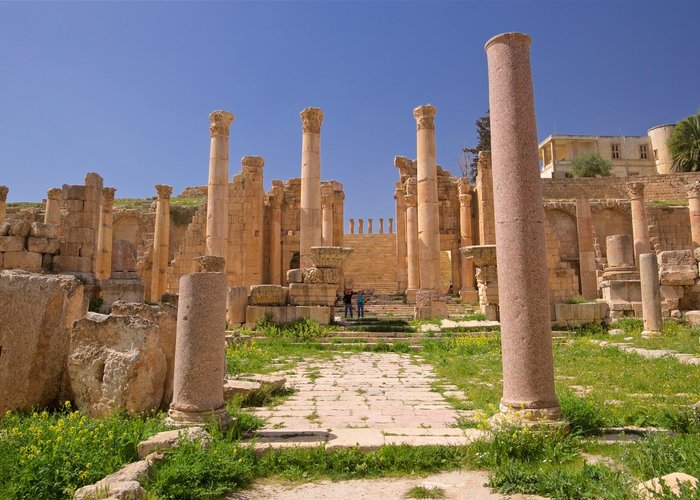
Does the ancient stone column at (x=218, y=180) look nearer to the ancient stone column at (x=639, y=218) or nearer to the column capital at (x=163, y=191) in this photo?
the column capital at (x=163, y=191)

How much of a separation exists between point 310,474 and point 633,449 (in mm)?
2869

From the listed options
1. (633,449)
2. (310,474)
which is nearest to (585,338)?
(633,449)

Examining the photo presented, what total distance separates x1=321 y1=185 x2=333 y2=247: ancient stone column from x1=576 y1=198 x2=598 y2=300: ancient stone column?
13507 mm

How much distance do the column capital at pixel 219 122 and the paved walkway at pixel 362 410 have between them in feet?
40.1

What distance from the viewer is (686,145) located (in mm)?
46125

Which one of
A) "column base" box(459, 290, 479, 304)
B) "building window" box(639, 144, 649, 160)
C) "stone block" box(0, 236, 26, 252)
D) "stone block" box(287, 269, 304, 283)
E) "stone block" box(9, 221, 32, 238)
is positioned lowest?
"column base" box(459, 290, 479, 304)

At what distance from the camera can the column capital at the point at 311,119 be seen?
20375mm

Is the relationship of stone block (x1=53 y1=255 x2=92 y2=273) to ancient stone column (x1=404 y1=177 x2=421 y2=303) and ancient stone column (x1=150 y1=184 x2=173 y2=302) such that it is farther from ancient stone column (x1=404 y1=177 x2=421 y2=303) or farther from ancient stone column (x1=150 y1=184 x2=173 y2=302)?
ancient stone column (x1=404 y1=177 x2=421 y2=303)

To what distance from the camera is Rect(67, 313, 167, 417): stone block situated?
5.76 m

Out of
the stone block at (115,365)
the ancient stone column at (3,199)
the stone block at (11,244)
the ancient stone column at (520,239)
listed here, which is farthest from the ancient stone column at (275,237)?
the ancient stone column at (520,239)

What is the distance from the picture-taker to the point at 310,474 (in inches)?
177

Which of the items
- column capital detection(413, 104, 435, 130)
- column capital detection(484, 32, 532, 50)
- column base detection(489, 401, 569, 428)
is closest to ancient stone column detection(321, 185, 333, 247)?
column capital detection(413, 104, 435, 130)

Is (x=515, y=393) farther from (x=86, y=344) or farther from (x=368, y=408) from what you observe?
(x=86, y=344)

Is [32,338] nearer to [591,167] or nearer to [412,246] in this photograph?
[412,246]
